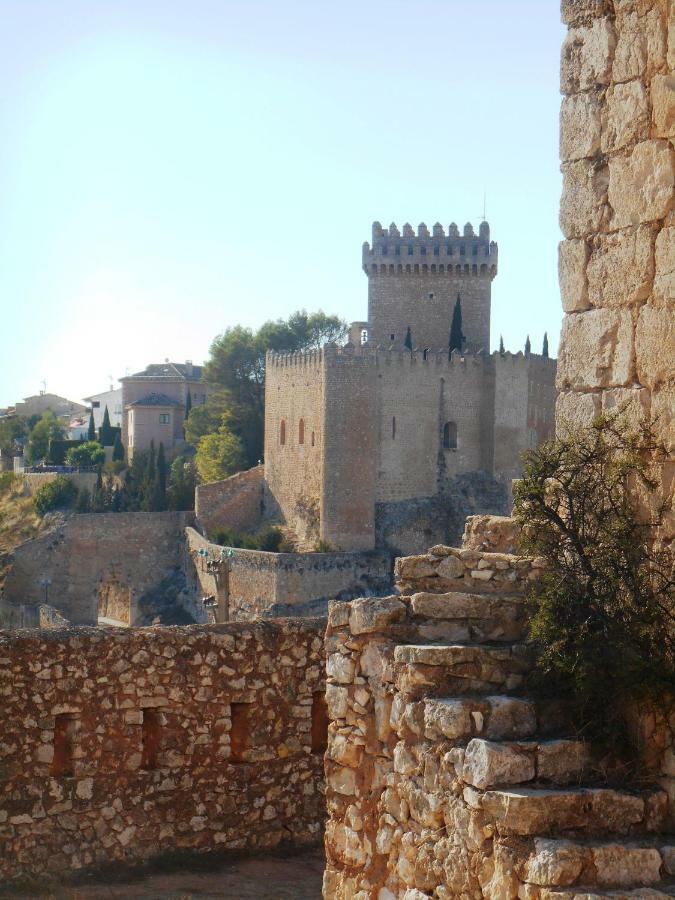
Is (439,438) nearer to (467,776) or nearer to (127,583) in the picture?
(127,583)

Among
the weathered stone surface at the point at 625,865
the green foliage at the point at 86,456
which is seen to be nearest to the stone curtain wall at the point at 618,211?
the weathered stone surface at the point at 625,865

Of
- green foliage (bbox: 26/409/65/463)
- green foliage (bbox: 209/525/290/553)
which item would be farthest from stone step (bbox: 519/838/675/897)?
green foliage (bbox: 26/409/65/463)

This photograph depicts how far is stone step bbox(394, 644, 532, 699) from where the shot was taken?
4.99 metres

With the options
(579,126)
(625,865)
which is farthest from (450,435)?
(625,865)

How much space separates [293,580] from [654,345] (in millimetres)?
39994

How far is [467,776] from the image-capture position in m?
4.64

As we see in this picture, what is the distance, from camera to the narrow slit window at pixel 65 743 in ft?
26.0

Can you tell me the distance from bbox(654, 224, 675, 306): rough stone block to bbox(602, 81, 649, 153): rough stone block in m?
0.41

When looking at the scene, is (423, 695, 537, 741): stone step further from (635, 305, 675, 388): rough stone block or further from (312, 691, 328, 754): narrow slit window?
(312, 691, 328, 754): narrow slit window

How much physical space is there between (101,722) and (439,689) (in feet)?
11.6

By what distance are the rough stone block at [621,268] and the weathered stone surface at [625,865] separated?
1959 millimetres

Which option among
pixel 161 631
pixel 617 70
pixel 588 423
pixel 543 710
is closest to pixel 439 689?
pixel 543 710

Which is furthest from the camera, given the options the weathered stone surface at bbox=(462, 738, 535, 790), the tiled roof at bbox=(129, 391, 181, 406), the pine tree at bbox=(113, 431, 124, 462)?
the tiled roof at bbox=(129, 391, 181, 406)

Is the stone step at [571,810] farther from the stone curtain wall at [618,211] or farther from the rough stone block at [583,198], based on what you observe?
the rough stone block at [583,198]
